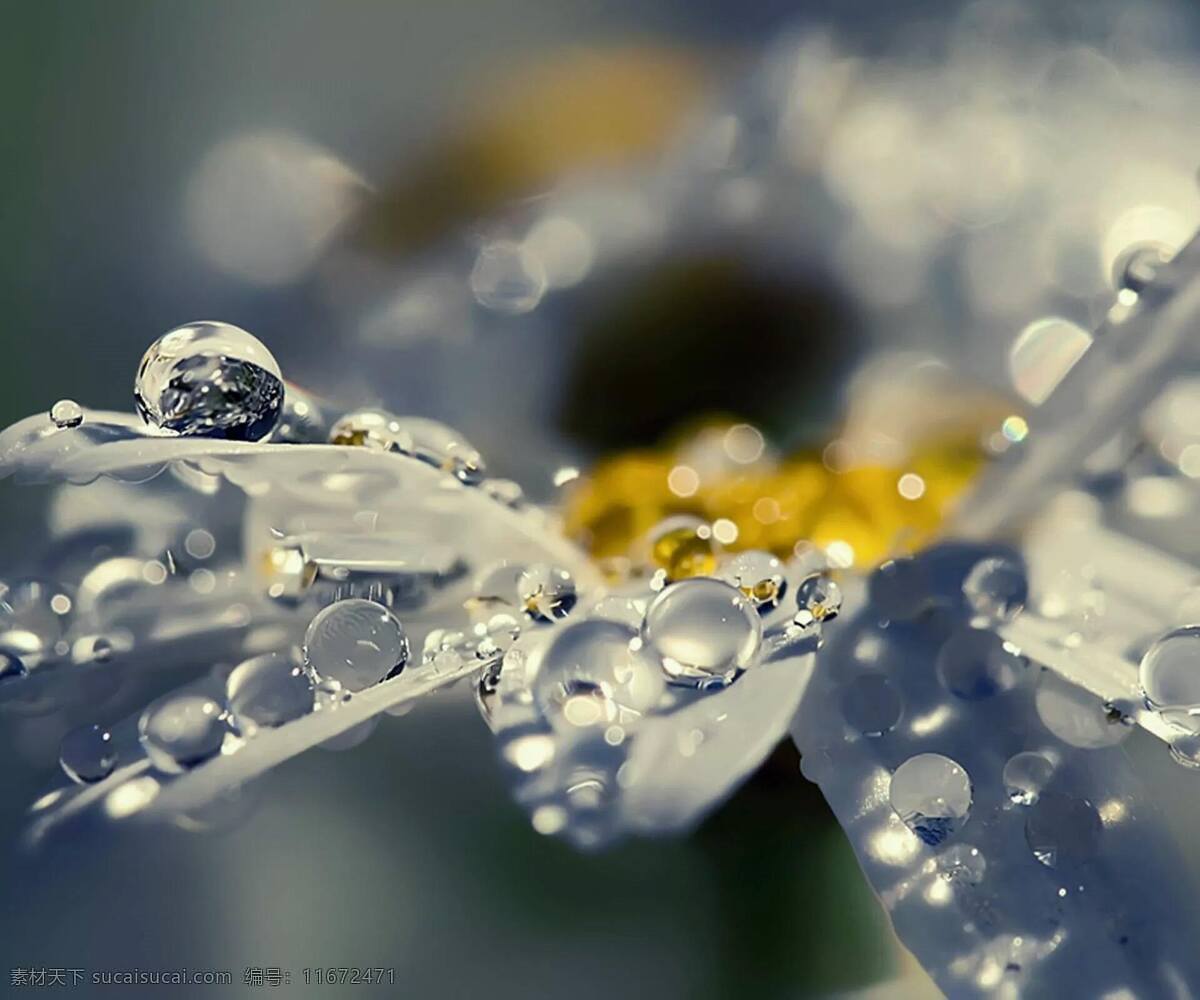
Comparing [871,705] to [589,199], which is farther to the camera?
[589,199]

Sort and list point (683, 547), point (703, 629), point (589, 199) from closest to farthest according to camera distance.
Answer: point (703, 629) < point (683, 547) < point (589, 199)

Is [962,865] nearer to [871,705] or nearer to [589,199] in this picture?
[871,705]

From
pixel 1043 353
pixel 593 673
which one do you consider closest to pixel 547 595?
pixel 593 673

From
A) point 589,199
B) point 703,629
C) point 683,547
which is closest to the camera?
point 703,629

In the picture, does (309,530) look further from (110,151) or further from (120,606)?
(110,151)

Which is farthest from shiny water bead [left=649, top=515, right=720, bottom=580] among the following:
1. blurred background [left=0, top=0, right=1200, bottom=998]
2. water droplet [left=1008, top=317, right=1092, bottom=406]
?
water droplet [left=1008, top=317, right=1092, bottom=406]

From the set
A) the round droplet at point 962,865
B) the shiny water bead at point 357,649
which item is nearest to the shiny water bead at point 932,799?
the round droplet at point 962,865

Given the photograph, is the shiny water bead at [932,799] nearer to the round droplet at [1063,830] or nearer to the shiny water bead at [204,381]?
the round droplet at [1063,830]
